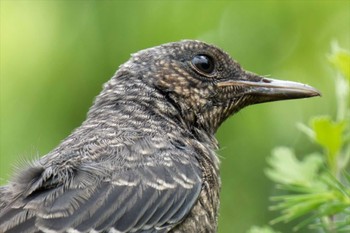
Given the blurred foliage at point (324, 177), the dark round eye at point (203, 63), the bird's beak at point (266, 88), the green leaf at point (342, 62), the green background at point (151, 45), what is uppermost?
the green background at point (151, 45)

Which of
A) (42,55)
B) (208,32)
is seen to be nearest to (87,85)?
(42,55)

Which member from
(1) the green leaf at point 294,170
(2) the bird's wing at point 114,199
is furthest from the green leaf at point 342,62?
(2) the bird's wing at point 114,199

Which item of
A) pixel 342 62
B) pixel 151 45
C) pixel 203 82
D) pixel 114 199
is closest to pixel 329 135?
pixel 342 62

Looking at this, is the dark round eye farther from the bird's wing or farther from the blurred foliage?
the blurred foliage

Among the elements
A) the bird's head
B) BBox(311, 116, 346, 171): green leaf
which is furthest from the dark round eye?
BBox(311, 116, 346, 171): green leaf

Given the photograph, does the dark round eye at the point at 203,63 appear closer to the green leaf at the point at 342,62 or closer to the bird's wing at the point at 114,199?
the bird's wing at the point at 114,199

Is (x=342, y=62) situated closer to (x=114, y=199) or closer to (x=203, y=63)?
(x=114, y=199)

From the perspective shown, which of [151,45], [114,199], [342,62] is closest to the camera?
[342,62]
